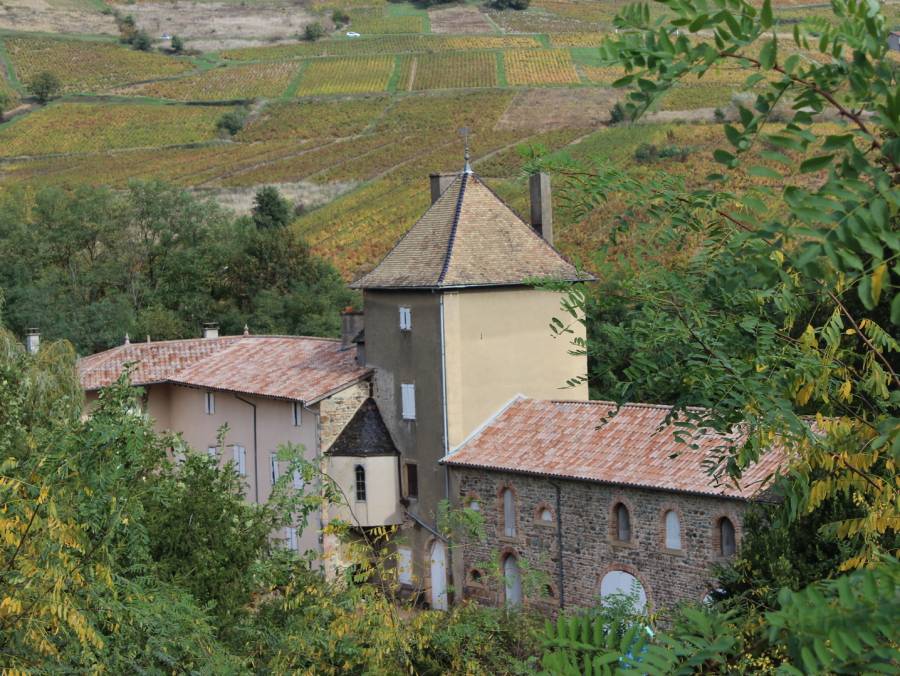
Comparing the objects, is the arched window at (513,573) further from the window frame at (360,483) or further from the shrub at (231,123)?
the shrub at (231,123)

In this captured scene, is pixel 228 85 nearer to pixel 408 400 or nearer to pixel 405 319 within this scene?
pixel 405 319

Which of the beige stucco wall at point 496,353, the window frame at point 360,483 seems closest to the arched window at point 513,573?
the beige stucco wall at point 496,353

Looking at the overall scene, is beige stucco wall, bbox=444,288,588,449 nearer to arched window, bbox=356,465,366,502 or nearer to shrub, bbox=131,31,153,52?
arched window, bbox=356,465,366,502

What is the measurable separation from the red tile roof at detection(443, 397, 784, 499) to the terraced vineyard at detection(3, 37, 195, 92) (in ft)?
291

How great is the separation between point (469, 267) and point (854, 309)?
1044 cm

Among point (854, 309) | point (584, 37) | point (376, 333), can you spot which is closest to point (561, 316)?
point (376, 333)

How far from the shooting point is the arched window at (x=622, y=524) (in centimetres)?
2602

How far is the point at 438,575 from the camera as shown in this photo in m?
30.9

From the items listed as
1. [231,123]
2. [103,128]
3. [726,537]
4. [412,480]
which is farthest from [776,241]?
[103,128]

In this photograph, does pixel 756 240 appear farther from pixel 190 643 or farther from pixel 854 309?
pixel 854 309

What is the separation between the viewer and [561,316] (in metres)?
31.5

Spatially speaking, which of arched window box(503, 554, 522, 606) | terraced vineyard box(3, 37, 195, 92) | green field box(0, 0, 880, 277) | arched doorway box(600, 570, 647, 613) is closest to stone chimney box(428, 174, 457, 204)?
arched window box(503, 554, 522, 606)

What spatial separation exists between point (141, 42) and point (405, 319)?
331 feet

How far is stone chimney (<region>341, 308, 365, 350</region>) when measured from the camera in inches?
1394
